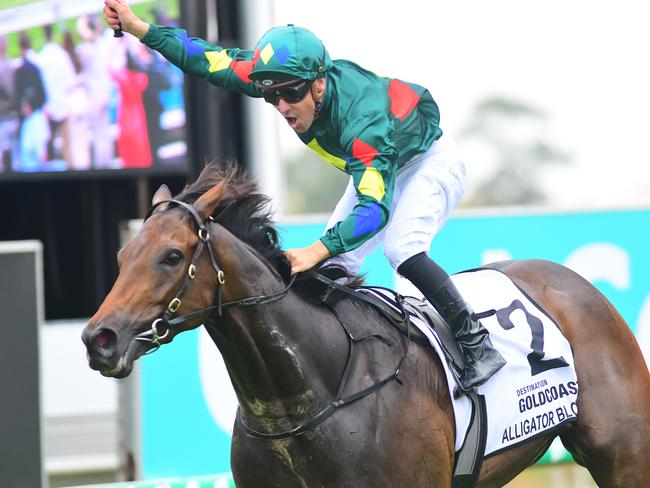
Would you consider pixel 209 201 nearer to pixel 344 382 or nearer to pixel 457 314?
pixel 344 382

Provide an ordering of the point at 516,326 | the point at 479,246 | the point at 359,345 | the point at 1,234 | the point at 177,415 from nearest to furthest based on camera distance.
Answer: the point at 359,345
the point at 516,326
the point at 177,415
the point at 479,246
the point at 1,234

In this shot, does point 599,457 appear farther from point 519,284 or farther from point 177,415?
point 177,415

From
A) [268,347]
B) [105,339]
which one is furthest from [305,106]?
[105,339]

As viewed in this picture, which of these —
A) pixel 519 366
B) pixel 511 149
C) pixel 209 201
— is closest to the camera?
pixel 209 201

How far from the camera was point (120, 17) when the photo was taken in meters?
4.04

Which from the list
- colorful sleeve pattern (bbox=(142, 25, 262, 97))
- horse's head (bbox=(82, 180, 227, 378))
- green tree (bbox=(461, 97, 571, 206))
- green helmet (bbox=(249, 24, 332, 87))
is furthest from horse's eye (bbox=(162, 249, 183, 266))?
green tree (bbox=(461, 97, 571, 206))

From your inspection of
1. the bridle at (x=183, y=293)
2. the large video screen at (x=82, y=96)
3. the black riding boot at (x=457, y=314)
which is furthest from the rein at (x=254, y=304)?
the large video screen at (x=82, y=96)

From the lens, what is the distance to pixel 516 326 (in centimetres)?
440

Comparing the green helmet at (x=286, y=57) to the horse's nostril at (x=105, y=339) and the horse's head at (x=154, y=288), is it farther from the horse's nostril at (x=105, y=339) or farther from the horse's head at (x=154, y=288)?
the horse's nostril at (x=105, y=339)

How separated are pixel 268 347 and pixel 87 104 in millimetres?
4748

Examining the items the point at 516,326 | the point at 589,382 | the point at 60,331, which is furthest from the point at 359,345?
the point at 60,331

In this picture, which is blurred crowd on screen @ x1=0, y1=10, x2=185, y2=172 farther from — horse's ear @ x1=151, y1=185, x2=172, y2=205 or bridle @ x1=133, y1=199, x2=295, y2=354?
bridle @ x1=133, y1=199, x2=295, y2=354

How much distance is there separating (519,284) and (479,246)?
6.29 feet

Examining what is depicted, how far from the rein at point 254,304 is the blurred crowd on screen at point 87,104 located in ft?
14.5
